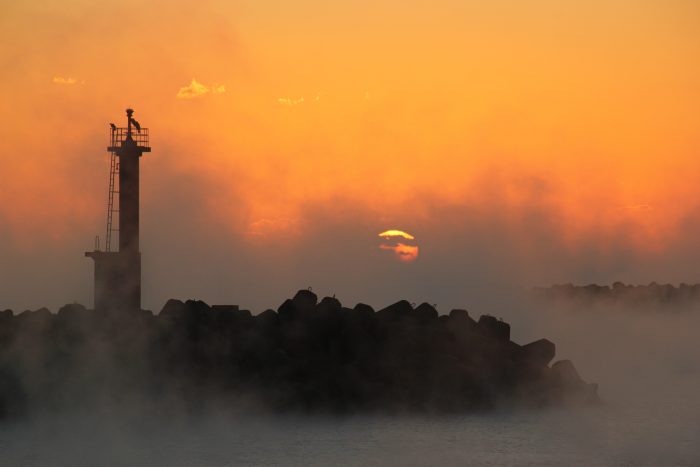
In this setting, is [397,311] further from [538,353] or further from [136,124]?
[136,124]

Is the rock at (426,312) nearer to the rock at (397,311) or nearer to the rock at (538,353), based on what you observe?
the rock at (397,311)

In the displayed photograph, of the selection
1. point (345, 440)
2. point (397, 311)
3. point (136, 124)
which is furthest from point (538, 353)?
point (136, 124)

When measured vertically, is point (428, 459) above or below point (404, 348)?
below

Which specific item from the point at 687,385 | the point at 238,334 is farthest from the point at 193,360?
the point at 687,385

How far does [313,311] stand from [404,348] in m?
2.57

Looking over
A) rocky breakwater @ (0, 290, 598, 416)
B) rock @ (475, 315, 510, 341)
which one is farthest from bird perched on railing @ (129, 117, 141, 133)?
rock @ (475, 315, 510, 341)

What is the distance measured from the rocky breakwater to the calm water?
1.69 ft

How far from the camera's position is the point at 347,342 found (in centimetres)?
3108

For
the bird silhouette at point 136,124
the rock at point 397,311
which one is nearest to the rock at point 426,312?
the rock at point 397,311

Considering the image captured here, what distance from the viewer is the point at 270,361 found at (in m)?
30.6

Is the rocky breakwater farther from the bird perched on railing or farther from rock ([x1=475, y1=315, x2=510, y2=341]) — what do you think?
the bird perched on railing

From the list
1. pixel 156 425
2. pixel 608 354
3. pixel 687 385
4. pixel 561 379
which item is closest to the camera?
pixel 156 425

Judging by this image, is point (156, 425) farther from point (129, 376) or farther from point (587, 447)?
point (587, 447)

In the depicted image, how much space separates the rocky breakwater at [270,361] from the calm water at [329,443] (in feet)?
1.69
